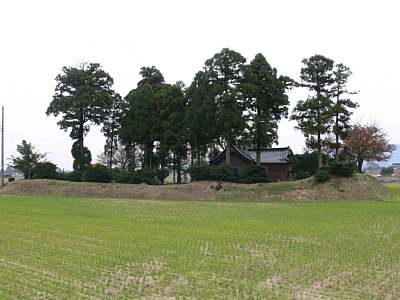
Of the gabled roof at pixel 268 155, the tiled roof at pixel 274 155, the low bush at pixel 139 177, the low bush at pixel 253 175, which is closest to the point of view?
the low bush at pixel 253 175

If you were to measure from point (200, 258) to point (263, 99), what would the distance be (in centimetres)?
1847

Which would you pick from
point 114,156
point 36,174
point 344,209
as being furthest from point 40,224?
point 114,156

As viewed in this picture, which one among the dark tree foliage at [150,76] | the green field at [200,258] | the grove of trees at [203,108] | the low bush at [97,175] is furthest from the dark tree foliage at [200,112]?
the green field at [200,258]

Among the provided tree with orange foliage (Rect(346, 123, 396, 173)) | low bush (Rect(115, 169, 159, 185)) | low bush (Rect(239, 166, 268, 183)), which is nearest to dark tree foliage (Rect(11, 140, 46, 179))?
low bush (Rect(115, 169, 159, 185))

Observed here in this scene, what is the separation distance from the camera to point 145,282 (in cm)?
554

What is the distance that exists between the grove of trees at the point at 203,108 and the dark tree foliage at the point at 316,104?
62mm

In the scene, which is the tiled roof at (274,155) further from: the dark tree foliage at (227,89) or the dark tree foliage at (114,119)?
the dark tree foliage at (114,119)

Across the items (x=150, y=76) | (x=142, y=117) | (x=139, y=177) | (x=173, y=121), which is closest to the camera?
(x=139, y=177)

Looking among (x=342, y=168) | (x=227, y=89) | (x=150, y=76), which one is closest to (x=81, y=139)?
(x=150, y=76)

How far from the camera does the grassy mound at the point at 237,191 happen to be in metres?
20.5

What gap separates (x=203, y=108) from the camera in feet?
78.7

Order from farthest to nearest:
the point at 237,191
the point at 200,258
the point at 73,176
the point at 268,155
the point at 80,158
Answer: the point at 268,155 → the point at 80,158 → the point at 73,176 → the point at 237,191 → the point at 200,258

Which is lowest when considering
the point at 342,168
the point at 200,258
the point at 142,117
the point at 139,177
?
the point at 200,258

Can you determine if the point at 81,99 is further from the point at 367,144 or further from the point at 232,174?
the point at 367,144
